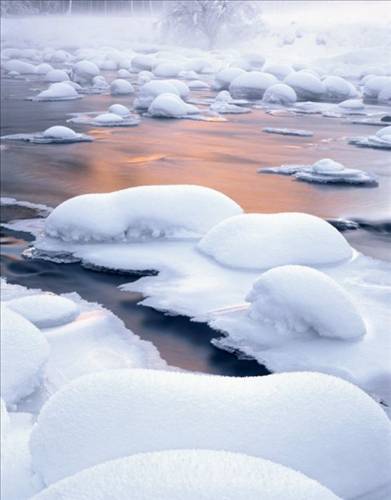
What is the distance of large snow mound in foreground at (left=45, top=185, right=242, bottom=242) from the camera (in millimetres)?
5855

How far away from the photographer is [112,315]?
4.55 metres

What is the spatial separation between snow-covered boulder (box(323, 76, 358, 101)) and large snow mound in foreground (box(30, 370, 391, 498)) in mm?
17744

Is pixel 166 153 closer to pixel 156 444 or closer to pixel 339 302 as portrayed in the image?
pixel 339 302

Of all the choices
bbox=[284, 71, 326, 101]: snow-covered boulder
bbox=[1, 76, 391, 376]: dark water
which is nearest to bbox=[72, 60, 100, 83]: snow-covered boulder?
bbox=[284, 71, 326, 101]: snow-covered boulder

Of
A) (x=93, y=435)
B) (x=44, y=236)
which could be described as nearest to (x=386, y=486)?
(x=93, y=435)

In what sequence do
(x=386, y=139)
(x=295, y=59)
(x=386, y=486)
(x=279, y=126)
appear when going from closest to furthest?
(x=386, y=486), (x=386, y=139), (x=279, y=126), (x=295, y=59)

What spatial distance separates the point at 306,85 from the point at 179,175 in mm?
10813

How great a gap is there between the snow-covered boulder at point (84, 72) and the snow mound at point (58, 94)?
13.6ft

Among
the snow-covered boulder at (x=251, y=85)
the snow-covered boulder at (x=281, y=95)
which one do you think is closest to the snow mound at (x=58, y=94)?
the snow-covered boulder at (x=251, y=85)

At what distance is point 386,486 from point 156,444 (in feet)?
2.51

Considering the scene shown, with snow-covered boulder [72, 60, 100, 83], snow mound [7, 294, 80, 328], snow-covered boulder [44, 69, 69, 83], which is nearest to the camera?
snow mound [7, 294, 80, 328]

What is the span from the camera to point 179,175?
31.3 ft

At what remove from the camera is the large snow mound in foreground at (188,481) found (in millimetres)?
1681

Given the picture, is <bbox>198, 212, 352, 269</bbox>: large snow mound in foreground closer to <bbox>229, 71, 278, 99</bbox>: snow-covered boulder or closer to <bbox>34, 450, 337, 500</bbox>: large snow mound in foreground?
<bbox>34, 450, 337, 500</bbox>: large snow mound in foreground
